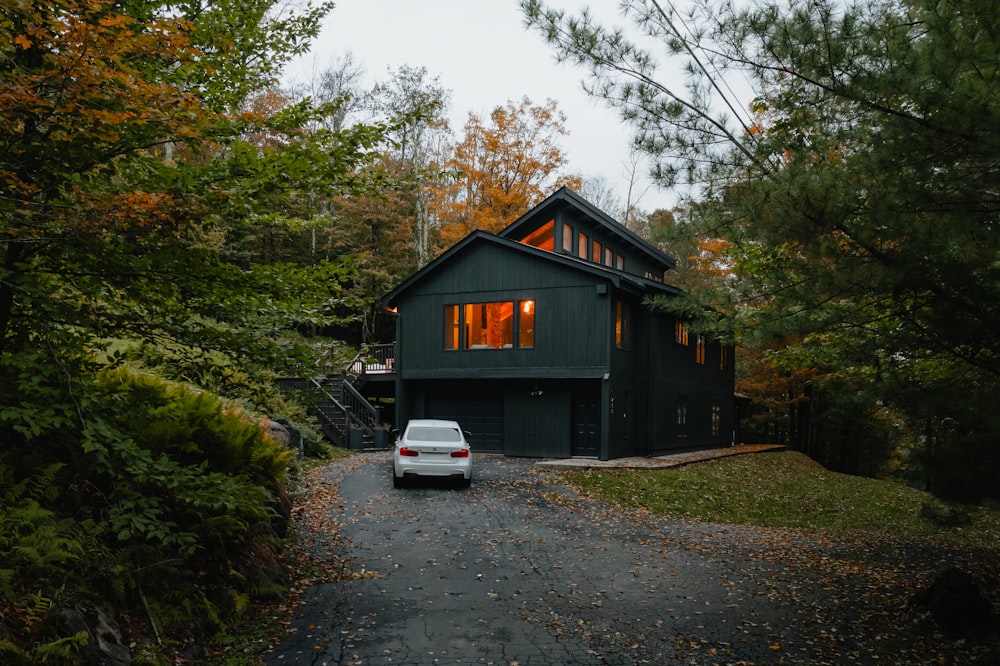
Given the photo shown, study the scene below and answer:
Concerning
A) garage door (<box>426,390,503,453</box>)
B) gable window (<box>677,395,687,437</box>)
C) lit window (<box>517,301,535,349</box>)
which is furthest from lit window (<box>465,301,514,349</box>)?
gable window (<box>677,395,687,437</box>)

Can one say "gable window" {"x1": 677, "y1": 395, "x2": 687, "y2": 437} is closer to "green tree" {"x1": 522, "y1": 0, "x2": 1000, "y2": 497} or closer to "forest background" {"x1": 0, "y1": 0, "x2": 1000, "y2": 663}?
"forest background" {"x1": 0, "y1": 0, "x2": 1000, "y2": 663}

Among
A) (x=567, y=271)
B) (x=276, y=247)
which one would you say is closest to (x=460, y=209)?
(x=276, y=247)

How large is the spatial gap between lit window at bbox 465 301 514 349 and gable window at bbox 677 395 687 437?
767 cm

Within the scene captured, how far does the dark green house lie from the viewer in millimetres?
22188

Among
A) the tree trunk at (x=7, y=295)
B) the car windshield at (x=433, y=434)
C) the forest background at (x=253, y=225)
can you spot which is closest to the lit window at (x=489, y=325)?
the car windshield at (x=433, y=434)

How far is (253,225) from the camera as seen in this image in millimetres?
6996

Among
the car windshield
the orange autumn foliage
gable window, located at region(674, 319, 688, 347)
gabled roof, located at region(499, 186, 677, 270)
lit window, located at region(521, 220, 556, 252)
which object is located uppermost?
the orange autumn foliage

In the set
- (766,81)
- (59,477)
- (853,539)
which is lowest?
(853,539)

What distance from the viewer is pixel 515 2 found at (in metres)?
7.39

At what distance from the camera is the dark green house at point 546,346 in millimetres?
22188

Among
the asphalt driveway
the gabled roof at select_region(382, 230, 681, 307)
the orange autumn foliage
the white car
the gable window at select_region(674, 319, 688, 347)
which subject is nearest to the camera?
the asphalt driveway

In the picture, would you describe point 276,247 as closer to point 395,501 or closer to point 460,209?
point 460,209

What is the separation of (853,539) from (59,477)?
13.7m

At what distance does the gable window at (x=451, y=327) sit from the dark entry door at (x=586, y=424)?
492 centimetres
